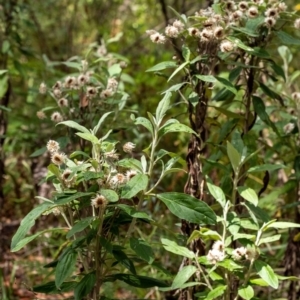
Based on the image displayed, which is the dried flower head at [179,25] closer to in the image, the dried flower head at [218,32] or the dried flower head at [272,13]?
the dried flower head at [218,32]

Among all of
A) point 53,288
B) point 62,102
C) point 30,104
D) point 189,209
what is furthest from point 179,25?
point 30,104

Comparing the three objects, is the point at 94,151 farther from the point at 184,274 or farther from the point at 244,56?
the point at 244,56

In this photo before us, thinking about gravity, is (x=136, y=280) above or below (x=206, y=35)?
below

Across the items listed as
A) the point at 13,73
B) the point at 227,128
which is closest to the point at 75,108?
the point at 227,128

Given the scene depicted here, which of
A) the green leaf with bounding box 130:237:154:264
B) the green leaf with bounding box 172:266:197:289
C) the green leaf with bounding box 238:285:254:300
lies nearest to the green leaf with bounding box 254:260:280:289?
the green leaf with bounding box 238:285:254:300

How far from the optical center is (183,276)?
4.94 feet

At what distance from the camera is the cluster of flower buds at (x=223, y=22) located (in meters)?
1.59

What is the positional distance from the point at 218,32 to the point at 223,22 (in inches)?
3.3

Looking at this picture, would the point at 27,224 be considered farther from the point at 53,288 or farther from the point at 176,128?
the point at 176,128

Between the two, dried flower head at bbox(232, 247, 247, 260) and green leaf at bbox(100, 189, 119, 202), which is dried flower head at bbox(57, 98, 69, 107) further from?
dried flower head at bbox(232, 247, 247, 260)

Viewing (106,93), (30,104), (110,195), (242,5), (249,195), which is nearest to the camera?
(110,195)

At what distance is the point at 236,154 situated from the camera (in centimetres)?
164

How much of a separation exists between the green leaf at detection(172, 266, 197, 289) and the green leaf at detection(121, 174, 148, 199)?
29 centimetres

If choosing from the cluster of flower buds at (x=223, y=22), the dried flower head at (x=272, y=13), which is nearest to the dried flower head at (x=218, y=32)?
the cluster of flower buds at (x=223, y=22)
